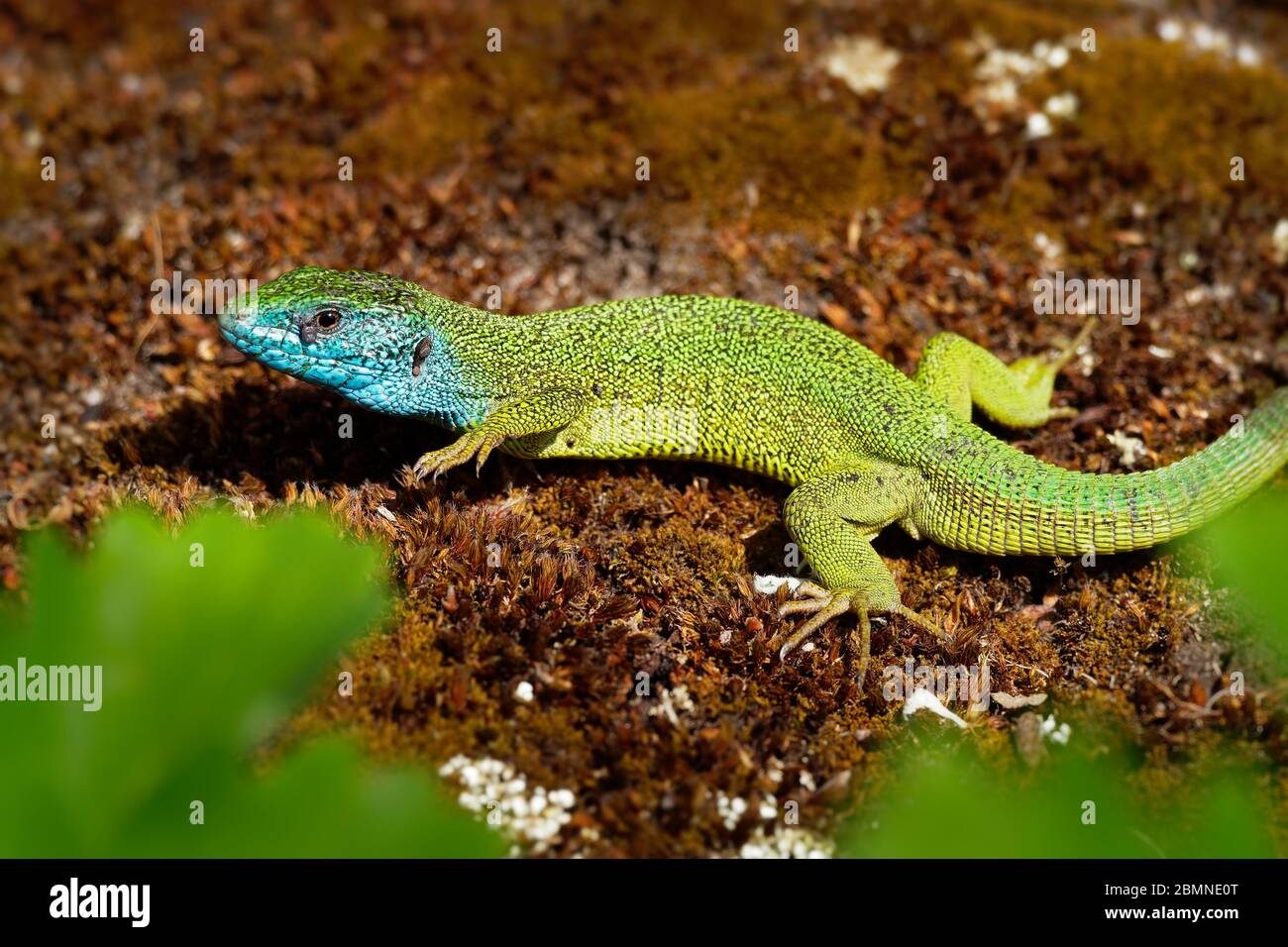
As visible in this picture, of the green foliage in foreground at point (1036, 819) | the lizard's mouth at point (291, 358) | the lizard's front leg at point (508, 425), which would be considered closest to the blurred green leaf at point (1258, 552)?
the green foliage in foreground at point (1036, 819)

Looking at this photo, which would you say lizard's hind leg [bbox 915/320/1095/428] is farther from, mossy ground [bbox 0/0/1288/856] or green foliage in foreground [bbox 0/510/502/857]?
green foliage in foreground [bbox 0/510/502/857]

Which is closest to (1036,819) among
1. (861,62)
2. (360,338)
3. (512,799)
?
(512,799)

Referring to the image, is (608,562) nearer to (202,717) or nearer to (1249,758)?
(1249,758)

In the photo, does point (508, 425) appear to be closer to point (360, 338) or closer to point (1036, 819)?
point (360, 338)

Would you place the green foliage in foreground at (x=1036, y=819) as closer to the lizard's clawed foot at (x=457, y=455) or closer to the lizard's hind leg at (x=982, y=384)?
the lizard's clawed foot at (x=457, y=455)

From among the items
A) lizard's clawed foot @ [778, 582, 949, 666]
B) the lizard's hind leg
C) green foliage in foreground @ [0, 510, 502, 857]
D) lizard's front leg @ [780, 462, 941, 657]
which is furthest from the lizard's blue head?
green foliage in foreground @ [0, 510, 502, 857]

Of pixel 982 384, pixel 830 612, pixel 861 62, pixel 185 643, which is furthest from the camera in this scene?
pixel 861 62
